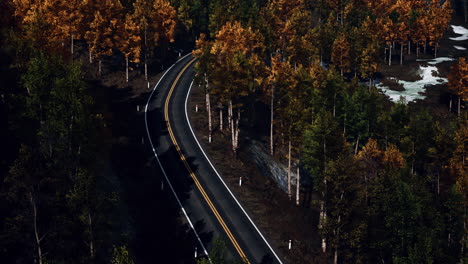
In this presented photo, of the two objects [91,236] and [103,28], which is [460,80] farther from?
[91,236]

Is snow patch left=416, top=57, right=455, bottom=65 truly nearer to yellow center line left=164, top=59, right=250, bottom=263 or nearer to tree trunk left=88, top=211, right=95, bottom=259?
yellow center line left=164, top=59, right=250, bottom=263

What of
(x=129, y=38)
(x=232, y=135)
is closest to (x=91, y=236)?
(x=232, y=135)

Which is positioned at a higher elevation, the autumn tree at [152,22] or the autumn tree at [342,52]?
the autumn tree at [152,22]

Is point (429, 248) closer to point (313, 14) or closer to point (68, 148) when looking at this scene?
point (68, 148)

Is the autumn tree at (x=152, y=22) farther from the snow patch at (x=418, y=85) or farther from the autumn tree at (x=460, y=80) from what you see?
the autumn tree at (x=460, y=80)

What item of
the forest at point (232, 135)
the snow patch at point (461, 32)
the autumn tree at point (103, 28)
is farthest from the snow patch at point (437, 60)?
the autumn tree at point (103, 28)

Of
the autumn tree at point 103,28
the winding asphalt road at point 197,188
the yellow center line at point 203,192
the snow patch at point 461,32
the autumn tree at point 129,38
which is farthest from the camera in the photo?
the snow patch at point 461,32

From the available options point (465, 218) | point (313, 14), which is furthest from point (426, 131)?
point (313, 14)
